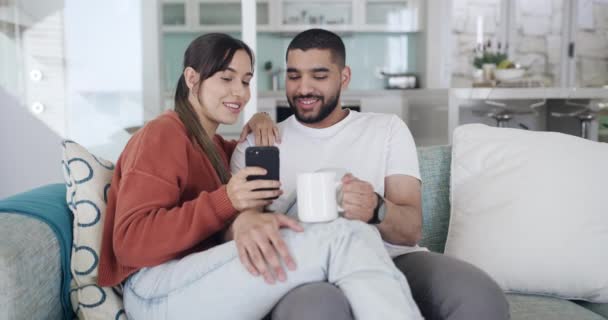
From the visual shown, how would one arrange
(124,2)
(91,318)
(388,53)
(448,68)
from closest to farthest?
(91,318), (124,2), (448,68), (388,53)

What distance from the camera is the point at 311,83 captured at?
1646mm

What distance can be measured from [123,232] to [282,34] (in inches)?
188

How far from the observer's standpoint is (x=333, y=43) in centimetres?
168

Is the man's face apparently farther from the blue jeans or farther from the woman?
the blue jeans

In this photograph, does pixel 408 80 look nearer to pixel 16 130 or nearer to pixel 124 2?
pixel 124 2

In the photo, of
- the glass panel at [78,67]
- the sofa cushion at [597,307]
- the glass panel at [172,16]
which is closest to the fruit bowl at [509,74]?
the glass panel at [172,16]

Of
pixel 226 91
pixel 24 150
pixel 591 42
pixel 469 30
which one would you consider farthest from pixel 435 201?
pixel 591 42

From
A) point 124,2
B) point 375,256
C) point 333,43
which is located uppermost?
point 124,2

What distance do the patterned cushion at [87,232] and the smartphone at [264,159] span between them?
416mm

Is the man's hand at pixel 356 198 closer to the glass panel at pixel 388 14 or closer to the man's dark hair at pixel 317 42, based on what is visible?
the man's dark hair at pixel 317 42

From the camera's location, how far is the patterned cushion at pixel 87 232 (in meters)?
1.28

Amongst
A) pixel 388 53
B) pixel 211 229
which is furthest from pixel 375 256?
pixel 388 53

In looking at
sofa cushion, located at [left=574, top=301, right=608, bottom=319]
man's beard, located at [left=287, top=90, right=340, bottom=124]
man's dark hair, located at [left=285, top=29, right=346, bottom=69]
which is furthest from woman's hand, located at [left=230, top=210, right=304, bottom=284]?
sofa cushion, located at [left=574, top=301, right=608, bottom=319]

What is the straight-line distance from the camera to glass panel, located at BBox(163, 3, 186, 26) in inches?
115
